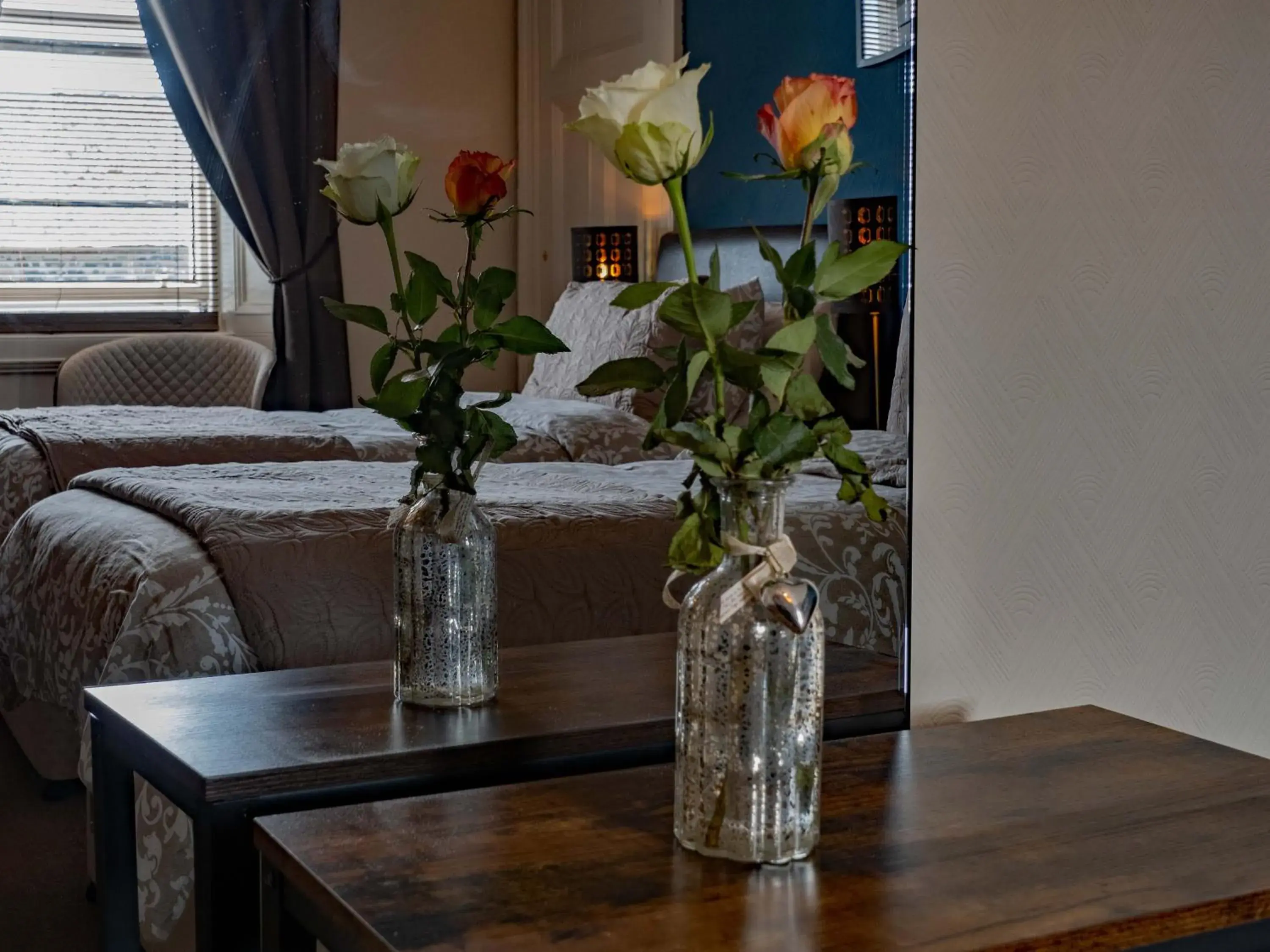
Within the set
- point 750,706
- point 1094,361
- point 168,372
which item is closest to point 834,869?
point 750,706

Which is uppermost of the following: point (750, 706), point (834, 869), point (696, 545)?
point (696, 545)

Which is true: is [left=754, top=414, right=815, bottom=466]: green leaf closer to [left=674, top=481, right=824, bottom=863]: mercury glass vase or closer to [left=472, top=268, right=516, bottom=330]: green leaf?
[left=674, top=481, right=824, bottom=863]: mercury glass vase

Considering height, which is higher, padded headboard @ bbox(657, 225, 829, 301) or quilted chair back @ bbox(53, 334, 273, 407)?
padded headboard @ bbox(657, 225, 829, 301)

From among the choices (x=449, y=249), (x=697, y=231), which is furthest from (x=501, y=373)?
(x=697, y=231)

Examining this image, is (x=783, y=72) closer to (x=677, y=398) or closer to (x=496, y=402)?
(x=496, y=402)

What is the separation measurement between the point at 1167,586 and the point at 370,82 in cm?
115

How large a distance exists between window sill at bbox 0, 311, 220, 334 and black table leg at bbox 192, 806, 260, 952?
0.53 m

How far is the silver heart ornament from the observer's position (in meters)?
1.01

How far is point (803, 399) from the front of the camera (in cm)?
106

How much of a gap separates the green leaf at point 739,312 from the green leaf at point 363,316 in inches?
17.9

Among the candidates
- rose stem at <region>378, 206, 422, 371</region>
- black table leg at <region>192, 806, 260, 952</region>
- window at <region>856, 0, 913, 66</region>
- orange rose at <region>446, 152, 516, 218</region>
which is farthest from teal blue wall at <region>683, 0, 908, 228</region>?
black table leg at <region>192, 806, 260, 952</region>

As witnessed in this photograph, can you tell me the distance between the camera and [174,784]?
1222 millimetres

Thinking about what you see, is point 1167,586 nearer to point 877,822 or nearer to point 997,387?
point 997,387

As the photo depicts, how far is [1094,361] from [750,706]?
948 millimetres
